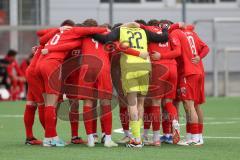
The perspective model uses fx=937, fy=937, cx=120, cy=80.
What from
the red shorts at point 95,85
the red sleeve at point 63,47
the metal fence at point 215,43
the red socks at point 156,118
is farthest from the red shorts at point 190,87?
the metal fence at point 215,43

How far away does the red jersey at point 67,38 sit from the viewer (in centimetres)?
1380

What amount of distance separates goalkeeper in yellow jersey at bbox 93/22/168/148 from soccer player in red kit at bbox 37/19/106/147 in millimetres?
287

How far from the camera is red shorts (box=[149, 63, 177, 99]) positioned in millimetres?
14141

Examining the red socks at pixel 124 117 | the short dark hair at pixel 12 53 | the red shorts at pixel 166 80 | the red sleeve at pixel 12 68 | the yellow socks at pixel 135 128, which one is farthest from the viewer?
the red sleeve at pixel 12 68

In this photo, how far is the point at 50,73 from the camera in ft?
45.5

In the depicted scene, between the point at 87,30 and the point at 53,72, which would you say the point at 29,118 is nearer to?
the point at 53,72

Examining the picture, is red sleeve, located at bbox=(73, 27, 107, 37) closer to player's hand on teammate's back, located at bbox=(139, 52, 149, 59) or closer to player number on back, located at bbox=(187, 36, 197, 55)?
player's hand on teammate's back, located at bbox=(139, 52, 149, 59)

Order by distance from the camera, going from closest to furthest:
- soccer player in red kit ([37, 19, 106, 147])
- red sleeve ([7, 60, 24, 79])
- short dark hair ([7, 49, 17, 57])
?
soccer player in red kit ([37, 19, 106, 147])
short dark hair ([7, 49, 17, 57])
red sleeve ([7, 60, 24, 79])

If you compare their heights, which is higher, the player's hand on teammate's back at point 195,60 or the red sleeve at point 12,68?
the player's hand on teammate's back at point 195,60

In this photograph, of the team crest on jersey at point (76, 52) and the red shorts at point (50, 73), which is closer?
the red shorts at point (50, 73)

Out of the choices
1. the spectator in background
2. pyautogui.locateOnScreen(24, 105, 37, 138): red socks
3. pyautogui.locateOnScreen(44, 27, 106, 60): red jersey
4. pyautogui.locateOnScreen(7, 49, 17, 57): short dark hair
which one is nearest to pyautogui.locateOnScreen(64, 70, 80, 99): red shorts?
pyautogui.locateOnScreen(44, 27, 106, 60): red jersey

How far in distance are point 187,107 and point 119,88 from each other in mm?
1484

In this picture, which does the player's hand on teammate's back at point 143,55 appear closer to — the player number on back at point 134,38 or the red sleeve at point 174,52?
the player number on back at point 134,38

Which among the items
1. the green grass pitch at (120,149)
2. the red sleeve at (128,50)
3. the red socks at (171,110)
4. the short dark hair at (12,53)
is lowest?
the short dark hair at (12,53)
